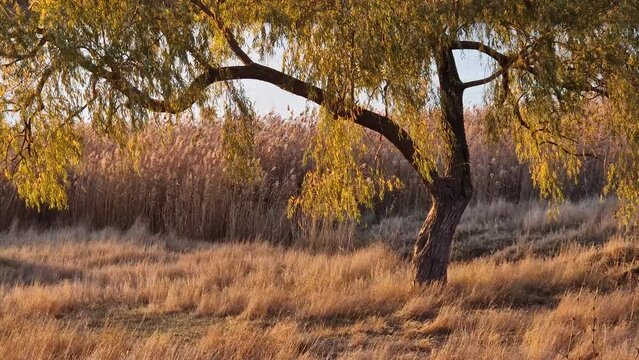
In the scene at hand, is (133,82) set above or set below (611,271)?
above

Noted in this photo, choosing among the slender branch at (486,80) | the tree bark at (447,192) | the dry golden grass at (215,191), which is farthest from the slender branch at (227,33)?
the dry golden grass at (215,191)

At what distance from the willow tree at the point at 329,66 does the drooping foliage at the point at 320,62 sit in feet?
0.04

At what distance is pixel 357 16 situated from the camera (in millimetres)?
6523

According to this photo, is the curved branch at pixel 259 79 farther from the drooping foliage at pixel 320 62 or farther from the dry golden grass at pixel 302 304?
the dry golden grass at pixel 302 304

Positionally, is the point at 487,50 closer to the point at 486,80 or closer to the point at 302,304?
the point at 486,80

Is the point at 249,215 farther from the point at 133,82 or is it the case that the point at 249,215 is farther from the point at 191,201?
the point at 133,82

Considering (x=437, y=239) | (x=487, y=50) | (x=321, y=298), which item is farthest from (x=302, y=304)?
(x=487, y=50)

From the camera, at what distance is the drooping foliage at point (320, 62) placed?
6.25 meters

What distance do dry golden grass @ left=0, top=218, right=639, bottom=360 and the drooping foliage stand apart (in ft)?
4.18

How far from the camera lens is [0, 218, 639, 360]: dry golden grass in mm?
→ 6035

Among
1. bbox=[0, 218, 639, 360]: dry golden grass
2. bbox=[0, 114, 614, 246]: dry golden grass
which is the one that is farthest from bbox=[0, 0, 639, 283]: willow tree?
bbox=[0, 114, 614, 246]: dry golden grass

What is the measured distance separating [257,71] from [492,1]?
230 centimetres

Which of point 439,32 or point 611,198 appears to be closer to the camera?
point 439,32

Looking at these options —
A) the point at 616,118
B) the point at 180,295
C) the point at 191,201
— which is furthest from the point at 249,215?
the point at 616,118
